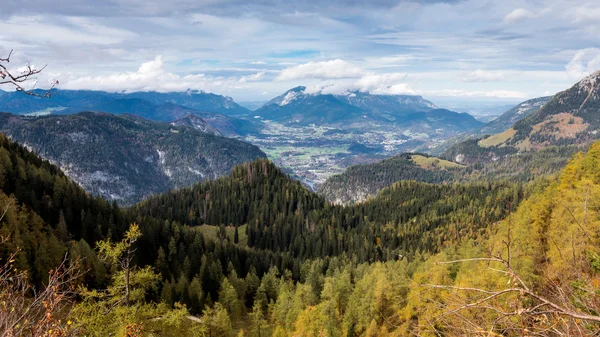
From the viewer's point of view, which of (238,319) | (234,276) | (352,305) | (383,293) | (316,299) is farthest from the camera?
(234,276)

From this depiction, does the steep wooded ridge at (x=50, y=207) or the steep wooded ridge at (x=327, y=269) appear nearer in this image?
the steep wooded ridge at (x=327, y=269)

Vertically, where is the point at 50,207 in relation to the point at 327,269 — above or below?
above

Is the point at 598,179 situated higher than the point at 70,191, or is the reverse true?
the point at 598,179

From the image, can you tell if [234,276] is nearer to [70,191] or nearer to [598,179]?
[70,191]

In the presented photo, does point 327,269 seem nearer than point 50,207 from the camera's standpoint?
No

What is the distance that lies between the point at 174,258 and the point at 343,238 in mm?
100940

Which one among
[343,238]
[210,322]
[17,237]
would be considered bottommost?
[343,238]

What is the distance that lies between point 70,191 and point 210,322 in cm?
9309

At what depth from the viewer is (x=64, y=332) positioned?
10.1m

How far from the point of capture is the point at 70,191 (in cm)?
12438

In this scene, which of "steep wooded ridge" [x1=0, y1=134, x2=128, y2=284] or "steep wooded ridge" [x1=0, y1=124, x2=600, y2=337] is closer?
"steep wooded ridge" [x1=0, y1=124, x2=600, y2=337]

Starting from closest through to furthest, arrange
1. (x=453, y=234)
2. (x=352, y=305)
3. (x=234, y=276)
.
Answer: (x=352, y=305) < (x=234, y=276) < (x=453, y=234)

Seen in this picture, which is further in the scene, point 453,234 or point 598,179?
point 453,234

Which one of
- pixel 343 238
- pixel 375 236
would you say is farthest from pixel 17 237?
pixel 375 236
